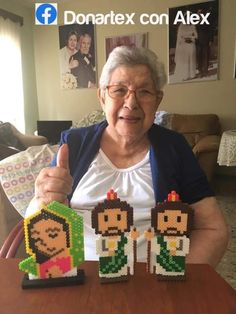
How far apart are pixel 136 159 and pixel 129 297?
0.58m

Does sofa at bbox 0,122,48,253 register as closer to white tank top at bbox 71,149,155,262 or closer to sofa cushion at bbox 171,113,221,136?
white tank top at bbox 71,149,155,262

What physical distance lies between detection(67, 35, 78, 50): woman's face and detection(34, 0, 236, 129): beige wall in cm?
25

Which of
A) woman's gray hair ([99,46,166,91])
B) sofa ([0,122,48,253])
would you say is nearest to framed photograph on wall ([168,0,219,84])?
sofa ([0,122,48,253])

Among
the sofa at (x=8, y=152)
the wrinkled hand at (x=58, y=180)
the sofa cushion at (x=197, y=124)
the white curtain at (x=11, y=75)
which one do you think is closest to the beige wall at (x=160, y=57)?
the sofa cushion at (x=197, y=124)

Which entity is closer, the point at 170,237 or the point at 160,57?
the point at 170,237

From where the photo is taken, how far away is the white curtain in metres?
4.32

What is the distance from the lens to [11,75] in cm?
450

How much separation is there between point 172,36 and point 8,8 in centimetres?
238

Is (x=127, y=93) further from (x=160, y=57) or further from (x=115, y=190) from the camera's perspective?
(x=160, y=57)

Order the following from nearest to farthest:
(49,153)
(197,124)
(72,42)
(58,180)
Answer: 1. (58,180)
2. (49,153)
3. (197,124)
4. (72,42)

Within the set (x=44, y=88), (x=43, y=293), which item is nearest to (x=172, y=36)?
(x=44, y=88)

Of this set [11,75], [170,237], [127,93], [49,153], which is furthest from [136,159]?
[11,75]

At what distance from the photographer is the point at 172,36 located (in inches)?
163

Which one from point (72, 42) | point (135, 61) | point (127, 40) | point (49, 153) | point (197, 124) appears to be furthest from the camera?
point (72, 42)
